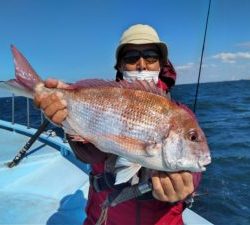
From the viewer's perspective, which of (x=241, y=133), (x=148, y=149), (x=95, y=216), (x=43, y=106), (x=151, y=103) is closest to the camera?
(x=148, y=149)

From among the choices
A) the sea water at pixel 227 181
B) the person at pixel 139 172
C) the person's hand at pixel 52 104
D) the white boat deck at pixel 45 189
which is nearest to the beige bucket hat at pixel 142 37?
the person at pixel 139 172

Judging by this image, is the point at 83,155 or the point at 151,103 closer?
the point at 151,103

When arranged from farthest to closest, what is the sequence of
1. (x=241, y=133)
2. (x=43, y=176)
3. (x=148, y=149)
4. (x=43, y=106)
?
(x=241, y=133), (x=43, y=176), (x=43, y=106), (x=148, y=149)

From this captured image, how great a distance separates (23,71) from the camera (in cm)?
222

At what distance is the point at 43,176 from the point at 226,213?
4.13 meters

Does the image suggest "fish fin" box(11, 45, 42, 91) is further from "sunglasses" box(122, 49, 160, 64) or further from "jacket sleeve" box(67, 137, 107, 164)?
"sunglasses" box(122, 49, 160, 64)

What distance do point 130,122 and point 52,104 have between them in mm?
492

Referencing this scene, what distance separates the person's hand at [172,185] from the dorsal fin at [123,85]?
434mm

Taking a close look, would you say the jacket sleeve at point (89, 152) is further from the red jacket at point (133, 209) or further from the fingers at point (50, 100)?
the fingers at point (50, 100)

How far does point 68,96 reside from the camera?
225 centimetres

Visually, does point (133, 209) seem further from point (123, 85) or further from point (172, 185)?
point (123, 85)

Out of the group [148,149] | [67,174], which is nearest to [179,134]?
[148,149]

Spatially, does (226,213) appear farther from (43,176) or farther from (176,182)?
(176,182)

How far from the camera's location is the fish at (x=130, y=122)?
1.91m
